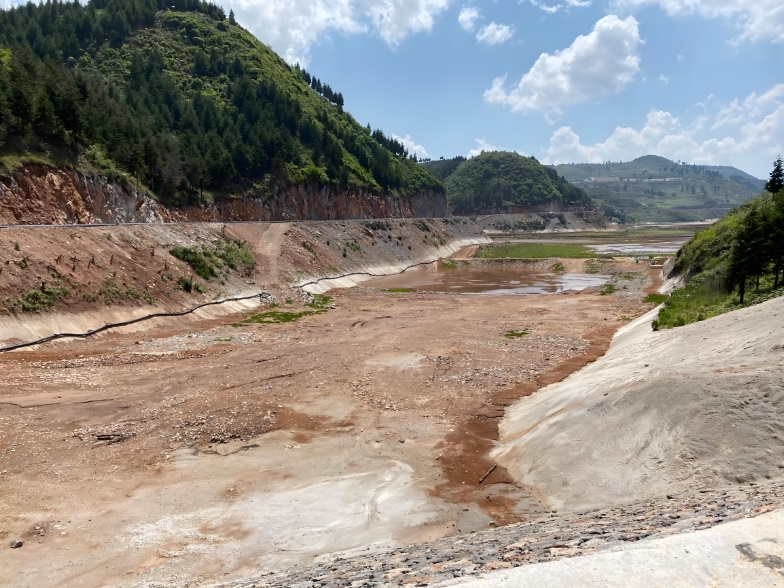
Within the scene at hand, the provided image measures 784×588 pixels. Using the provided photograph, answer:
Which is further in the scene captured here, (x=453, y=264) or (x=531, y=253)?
(x=531, y=253)

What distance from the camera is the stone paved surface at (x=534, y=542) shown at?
23.6 ft

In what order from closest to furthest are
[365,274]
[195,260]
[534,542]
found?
[534,542], [195,260], [365,274]

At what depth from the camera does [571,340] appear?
3250 cm

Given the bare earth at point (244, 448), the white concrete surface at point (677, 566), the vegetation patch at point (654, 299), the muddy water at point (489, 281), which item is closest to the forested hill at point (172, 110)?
the muddy water at point (489, 281)

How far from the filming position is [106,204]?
163 ft

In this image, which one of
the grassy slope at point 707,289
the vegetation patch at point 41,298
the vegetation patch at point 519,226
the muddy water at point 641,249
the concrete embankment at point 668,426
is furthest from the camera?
the vegetation patch at point 519,226

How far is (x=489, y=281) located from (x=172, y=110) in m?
67.0

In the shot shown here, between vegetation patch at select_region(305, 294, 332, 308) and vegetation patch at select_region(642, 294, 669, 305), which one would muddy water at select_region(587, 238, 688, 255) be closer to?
vegetation patch at select_region(642, 294, 669, 305)

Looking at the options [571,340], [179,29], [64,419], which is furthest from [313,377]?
[179,29]

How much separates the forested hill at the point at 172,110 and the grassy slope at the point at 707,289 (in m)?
50.9

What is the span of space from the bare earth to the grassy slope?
5138 millimetres

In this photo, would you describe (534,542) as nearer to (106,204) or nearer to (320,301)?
(320,301)

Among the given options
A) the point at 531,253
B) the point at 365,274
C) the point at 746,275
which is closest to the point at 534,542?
the point at 746,275

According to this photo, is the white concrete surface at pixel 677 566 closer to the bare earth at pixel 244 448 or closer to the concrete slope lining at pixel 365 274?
the bare earth at pixel 244 448
